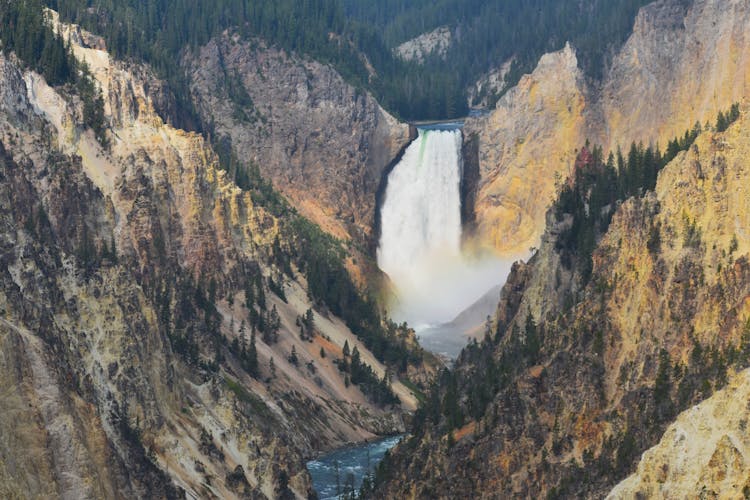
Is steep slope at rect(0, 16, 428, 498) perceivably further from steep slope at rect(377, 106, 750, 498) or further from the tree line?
steep slope at rect(377, 106, 750, 498)

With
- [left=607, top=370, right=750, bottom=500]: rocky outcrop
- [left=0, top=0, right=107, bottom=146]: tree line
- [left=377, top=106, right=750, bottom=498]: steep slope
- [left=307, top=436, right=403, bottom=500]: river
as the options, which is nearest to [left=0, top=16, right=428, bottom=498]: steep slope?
[left=0, top=0, right=107, bottom=146]: tree line

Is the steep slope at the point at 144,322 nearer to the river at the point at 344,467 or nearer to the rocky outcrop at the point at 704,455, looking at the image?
the river at the point at 344,467

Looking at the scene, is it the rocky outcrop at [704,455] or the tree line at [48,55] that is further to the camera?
the tree line at [48,55]

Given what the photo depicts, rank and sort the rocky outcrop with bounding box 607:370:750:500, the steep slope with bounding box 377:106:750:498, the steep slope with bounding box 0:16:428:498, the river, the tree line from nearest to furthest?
the rocky outcrop with bounding box 607:370:750:500 → the steep slope with bounding box 0:16:428:498 → the steep slope with bounding box 377:106:750:498 → the river → the tree line

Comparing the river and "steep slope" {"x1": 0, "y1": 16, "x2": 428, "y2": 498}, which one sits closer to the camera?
"steep slope" {"x1": 0, "y1": 16, "x2": 428, "y2": 498}

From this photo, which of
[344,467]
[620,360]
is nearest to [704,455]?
[620,360]

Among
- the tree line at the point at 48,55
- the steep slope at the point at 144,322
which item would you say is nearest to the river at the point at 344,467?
the steep slope at the point at 144,322
